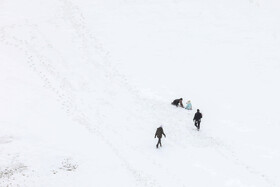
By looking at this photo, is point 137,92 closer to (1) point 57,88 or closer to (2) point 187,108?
(2) point 187,108

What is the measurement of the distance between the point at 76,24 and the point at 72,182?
83.0 ft

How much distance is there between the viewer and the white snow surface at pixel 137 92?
19.2 meters

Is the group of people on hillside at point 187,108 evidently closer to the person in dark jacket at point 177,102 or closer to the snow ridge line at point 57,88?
the person in dark jacket at point 177,102

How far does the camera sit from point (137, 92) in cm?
2992

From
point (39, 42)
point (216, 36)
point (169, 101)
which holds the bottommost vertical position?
point (169, 101)

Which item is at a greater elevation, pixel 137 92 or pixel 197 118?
pixel 137 92

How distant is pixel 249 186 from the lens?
19531mm

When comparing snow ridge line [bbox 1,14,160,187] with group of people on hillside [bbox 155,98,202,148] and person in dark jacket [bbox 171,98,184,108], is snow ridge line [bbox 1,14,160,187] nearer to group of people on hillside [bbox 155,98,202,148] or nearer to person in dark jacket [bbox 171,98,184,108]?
group of people on hillside [bbox 155,98,202,148]

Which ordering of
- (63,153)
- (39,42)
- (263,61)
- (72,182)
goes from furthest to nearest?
(263,61), (39,42), (63,153), (72,182)

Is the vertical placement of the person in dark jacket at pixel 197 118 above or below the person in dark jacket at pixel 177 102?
below

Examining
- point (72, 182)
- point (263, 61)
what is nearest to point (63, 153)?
point (72, 182)

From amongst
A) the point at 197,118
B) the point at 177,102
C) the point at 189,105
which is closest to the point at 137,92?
the point at 177,102

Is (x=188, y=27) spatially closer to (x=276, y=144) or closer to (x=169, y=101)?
(x=169, y=101)

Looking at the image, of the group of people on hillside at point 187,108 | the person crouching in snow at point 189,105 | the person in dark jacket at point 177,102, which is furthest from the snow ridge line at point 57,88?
the person crouching in snow at point 189,105
